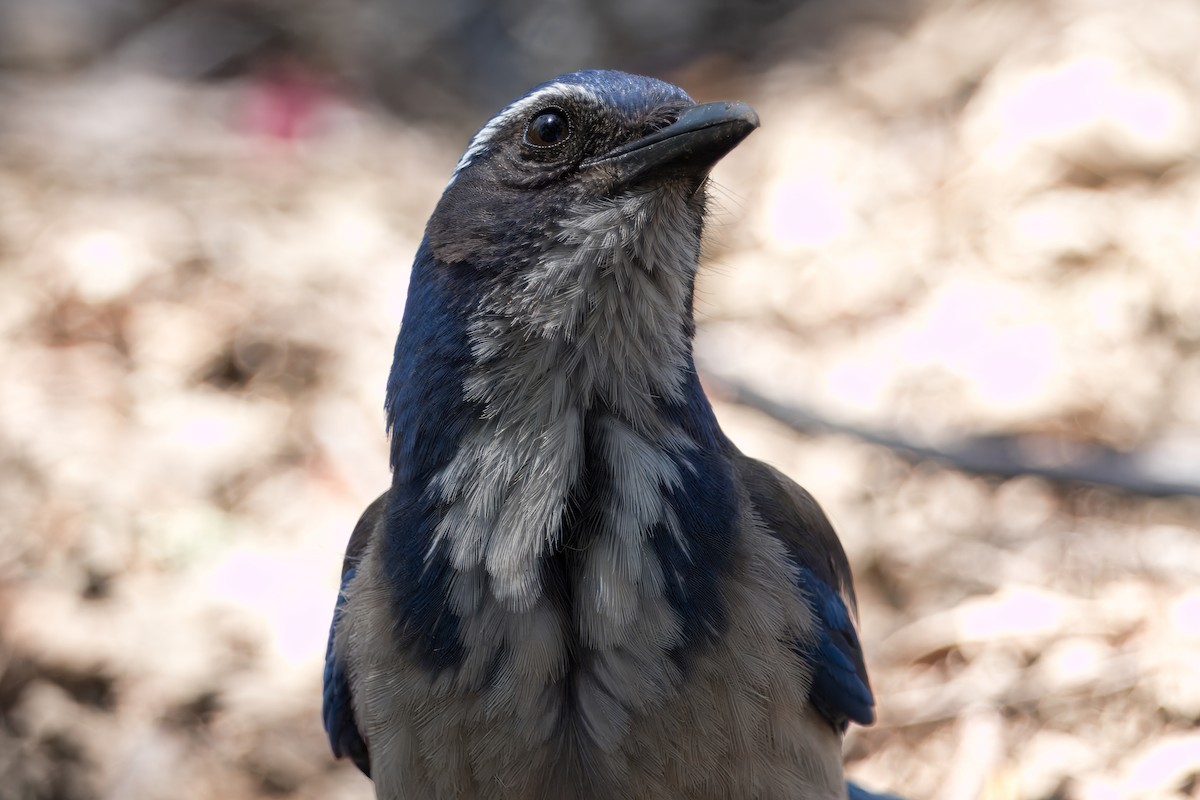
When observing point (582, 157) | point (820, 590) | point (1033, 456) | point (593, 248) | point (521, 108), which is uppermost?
point (1033, 456)

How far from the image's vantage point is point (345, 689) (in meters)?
4.20

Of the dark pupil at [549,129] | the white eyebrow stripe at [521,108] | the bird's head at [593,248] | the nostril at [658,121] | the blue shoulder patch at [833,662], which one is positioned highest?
the white eyebrow stripe at [521,108]

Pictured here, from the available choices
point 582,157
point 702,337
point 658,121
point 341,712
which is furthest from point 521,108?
point 702,337

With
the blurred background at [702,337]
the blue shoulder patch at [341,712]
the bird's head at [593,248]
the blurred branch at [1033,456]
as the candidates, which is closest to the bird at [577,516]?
the bird's head at [593,248]

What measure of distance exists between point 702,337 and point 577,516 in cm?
469

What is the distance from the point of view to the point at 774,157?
30.2 ft

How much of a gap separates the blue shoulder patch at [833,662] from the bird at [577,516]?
1.16 feet

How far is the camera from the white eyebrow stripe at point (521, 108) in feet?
11.3

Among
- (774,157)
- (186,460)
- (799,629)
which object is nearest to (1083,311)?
(774,157)

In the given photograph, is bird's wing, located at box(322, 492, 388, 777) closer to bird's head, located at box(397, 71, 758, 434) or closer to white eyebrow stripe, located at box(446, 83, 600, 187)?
bird's head, located at box(397, 71, 758, 434)

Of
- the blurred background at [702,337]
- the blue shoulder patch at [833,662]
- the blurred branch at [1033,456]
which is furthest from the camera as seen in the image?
the blurred branch at [1033,456]

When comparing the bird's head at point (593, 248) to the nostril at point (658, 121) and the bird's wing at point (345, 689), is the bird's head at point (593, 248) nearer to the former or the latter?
the nostril at point (658, 121)

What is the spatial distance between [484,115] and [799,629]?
7.09 meters

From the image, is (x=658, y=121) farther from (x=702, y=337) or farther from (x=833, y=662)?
(x=702, y=337)
